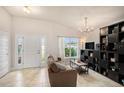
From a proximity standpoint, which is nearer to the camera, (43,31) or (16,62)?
(16,62)

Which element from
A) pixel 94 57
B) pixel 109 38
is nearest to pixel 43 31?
pixel 94 57

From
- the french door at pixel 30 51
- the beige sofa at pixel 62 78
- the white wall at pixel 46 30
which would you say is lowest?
the beige sofa at pixel 62 78

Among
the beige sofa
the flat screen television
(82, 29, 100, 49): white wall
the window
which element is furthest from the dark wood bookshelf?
the window

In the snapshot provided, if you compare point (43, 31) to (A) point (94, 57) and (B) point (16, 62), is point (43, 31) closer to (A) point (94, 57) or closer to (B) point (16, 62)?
(B) point (16, 62)

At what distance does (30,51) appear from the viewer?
8.65m

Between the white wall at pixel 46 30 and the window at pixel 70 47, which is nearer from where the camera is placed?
the white wall at pixel 46 30

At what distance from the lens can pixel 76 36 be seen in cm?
967

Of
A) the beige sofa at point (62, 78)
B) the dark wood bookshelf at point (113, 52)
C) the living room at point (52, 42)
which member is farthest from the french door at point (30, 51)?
the beige sofa at point (62, 78)

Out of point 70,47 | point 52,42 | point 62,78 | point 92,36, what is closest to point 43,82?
point 62,78

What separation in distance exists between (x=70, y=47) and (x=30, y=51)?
107 inches

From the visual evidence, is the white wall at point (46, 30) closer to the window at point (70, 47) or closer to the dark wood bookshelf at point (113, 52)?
the window at point (70, 47)

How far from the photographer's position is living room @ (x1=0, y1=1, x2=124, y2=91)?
6.08 meters

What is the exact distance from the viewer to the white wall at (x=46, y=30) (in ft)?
27.3

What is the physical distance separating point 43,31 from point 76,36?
90.1 inches
